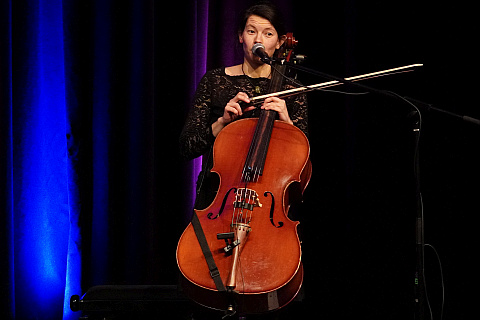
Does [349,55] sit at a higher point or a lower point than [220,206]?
higher

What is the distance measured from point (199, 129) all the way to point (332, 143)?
822 mm

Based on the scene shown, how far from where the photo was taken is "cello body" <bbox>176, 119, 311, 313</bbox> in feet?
4.06

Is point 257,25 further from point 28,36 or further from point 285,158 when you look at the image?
point 28,36

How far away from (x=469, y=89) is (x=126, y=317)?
167cm

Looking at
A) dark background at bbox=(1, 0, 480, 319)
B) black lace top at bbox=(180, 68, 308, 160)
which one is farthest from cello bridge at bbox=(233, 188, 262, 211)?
dark background at bbox=(1, 0, 480, 319)

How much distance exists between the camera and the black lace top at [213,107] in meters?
1.81

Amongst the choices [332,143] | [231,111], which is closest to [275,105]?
[231,111]

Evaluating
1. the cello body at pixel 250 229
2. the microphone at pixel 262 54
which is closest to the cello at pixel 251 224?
the cello body at pixel 250 229

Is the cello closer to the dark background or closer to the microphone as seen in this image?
the microphone

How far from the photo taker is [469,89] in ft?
6.95

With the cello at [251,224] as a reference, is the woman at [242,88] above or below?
above

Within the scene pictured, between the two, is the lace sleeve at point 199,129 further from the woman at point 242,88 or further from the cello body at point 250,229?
the cello body at point 250,229

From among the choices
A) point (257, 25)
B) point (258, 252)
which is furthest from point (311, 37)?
point (258, 252)

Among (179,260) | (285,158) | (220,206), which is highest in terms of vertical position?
(285,158)
